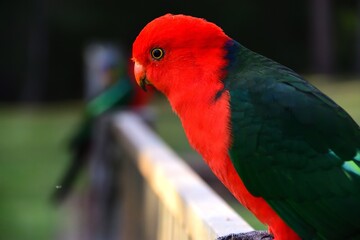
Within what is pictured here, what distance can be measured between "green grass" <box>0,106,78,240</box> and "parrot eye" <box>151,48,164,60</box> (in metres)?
4.28

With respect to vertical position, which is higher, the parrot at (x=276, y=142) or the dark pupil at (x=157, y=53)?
the dark pupil at (x=157, y=53)

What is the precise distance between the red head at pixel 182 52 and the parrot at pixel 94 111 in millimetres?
3846

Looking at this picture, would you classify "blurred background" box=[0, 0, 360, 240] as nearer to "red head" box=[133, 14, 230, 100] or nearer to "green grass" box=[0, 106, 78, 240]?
"green grass" box=[0, 106, 78, 240]

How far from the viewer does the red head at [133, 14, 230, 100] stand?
7.92 ft

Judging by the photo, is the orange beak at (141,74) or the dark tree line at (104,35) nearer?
the orange beak at (141,74)

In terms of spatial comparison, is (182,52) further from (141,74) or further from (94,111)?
(94,111)

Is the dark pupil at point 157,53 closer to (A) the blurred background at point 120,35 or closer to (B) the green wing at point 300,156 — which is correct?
(B) the green wing at point 300,156

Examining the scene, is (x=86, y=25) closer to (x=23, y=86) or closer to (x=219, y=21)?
(x=23, y=86)

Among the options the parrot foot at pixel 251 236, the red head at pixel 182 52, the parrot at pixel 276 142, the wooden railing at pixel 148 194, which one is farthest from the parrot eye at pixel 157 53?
the parrot foot at pixel 251 236

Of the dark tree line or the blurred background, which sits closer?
the blurred background

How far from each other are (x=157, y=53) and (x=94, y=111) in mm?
4183

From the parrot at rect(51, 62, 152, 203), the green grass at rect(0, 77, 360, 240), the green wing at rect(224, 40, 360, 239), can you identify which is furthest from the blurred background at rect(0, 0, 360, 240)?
the green wing at rect(224, 40, 360, 239)

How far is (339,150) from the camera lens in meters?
2.21

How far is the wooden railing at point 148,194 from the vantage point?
252cm
